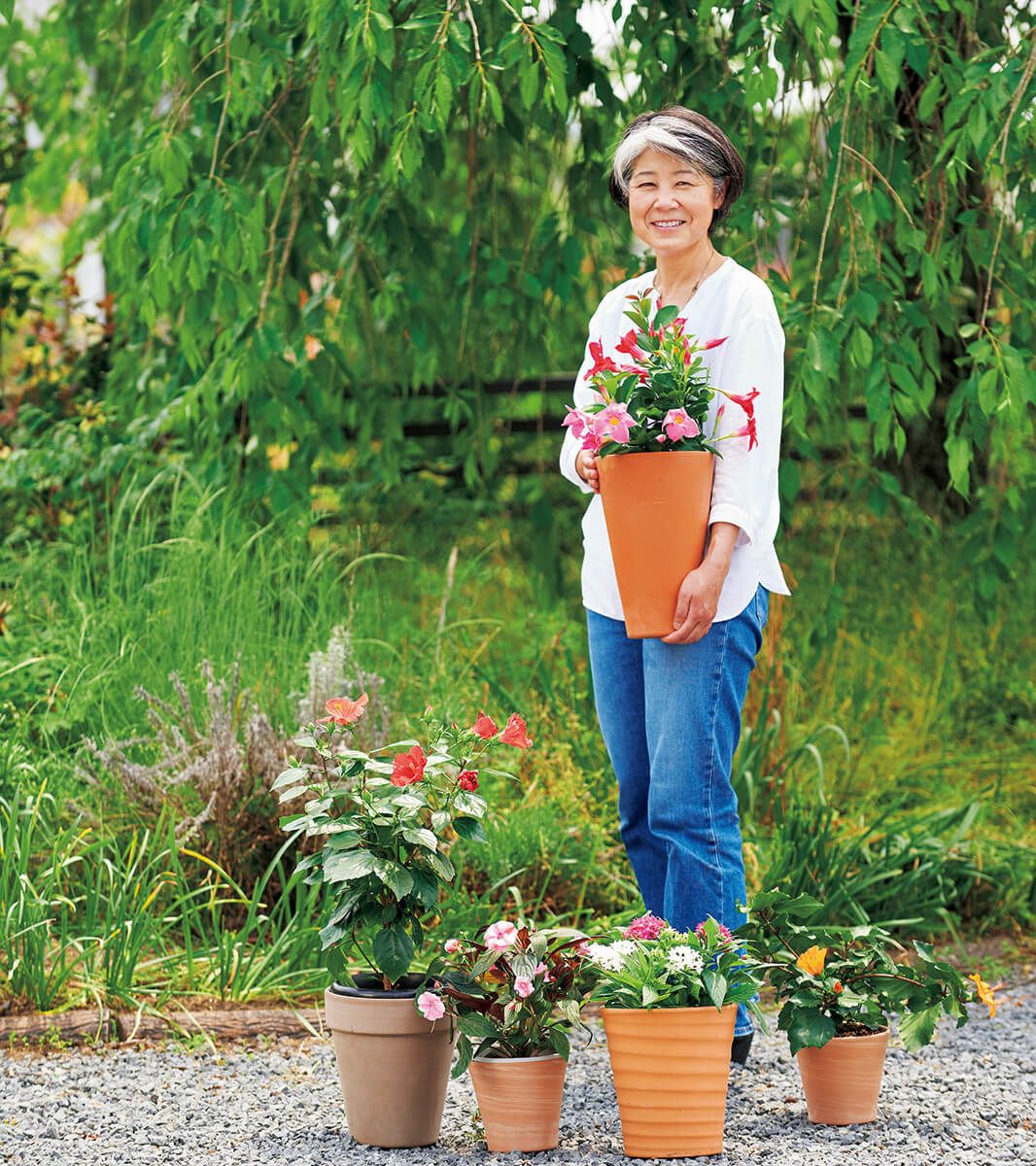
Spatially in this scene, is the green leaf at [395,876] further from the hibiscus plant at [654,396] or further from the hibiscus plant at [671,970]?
the hibiscus plant at [654,396]

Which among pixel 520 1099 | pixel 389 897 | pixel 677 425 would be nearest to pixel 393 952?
pixel 389 897

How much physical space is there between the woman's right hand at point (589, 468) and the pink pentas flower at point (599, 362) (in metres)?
0.13

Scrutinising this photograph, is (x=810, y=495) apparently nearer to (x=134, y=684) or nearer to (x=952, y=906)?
(x=952, y=906)

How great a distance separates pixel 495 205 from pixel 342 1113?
2617mm

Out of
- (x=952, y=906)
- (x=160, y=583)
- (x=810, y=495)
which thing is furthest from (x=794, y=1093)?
(x=810, y=495)

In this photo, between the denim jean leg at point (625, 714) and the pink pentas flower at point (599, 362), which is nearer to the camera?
the pink pentas flower at point (599, 362)

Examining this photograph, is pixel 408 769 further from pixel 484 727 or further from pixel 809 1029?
pixel 809 1029

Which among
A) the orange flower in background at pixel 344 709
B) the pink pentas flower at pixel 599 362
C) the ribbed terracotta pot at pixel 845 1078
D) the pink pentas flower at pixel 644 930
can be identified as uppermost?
the pink pentas flower at pixel 599 362

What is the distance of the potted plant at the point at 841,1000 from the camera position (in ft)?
7.38

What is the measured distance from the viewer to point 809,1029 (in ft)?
7.32

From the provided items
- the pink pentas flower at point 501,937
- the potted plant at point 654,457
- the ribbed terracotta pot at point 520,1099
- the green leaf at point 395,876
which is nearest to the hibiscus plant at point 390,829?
the green leaf at point 395,876

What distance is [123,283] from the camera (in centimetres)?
425

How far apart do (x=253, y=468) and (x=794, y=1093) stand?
236 centimetres

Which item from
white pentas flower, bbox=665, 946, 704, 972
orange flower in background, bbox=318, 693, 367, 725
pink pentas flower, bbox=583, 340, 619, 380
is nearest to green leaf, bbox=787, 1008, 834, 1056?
white pentas flower, bbox=665, 946, 704, 972
